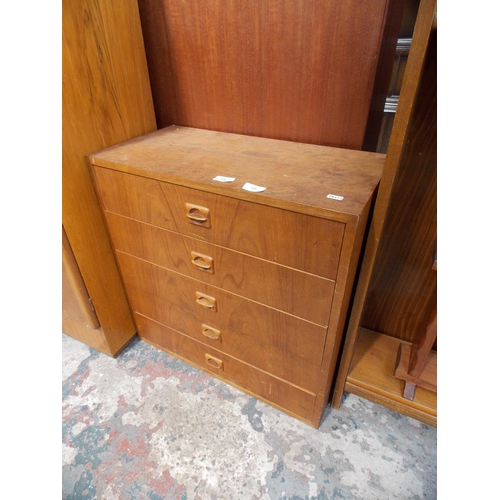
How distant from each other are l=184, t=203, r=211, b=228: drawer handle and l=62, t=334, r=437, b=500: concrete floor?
677 mm

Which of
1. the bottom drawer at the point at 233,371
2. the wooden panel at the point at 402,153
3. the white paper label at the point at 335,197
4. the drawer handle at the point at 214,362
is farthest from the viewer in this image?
the drawer handle at the point at 214,362

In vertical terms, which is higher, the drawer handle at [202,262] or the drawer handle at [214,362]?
the drawer handle at [202,262]

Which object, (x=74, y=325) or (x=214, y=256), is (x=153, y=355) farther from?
(x=214, y=256)

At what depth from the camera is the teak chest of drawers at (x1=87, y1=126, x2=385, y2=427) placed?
2.34 ft

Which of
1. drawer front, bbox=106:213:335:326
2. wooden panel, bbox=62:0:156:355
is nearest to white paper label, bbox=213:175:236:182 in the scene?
drawer front, bbox=106:213:335:326

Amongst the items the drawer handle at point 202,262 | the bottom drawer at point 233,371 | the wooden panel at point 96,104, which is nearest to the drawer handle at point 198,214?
the drawer handle at point 202,262

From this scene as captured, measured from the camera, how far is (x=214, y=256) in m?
0.87

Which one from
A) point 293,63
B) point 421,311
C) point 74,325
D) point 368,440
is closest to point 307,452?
point 368,440

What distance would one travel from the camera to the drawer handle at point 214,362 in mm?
1138

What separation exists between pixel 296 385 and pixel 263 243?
1.63ft

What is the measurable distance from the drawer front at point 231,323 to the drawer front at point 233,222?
0.18 meters

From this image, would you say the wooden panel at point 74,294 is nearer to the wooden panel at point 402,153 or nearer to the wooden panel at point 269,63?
the wooden panel at point 269,63

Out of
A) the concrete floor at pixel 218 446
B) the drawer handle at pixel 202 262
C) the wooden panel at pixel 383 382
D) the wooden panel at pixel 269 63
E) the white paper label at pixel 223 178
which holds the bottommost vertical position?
the concrete floor at pixel 218 446

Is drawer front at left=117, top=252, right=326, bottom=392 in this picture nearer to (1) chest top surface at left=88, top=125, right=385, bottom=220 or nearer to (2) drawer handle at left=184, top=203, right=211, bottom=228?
(2) drawer handle at left=184, top=203, right=211, bottom=228
